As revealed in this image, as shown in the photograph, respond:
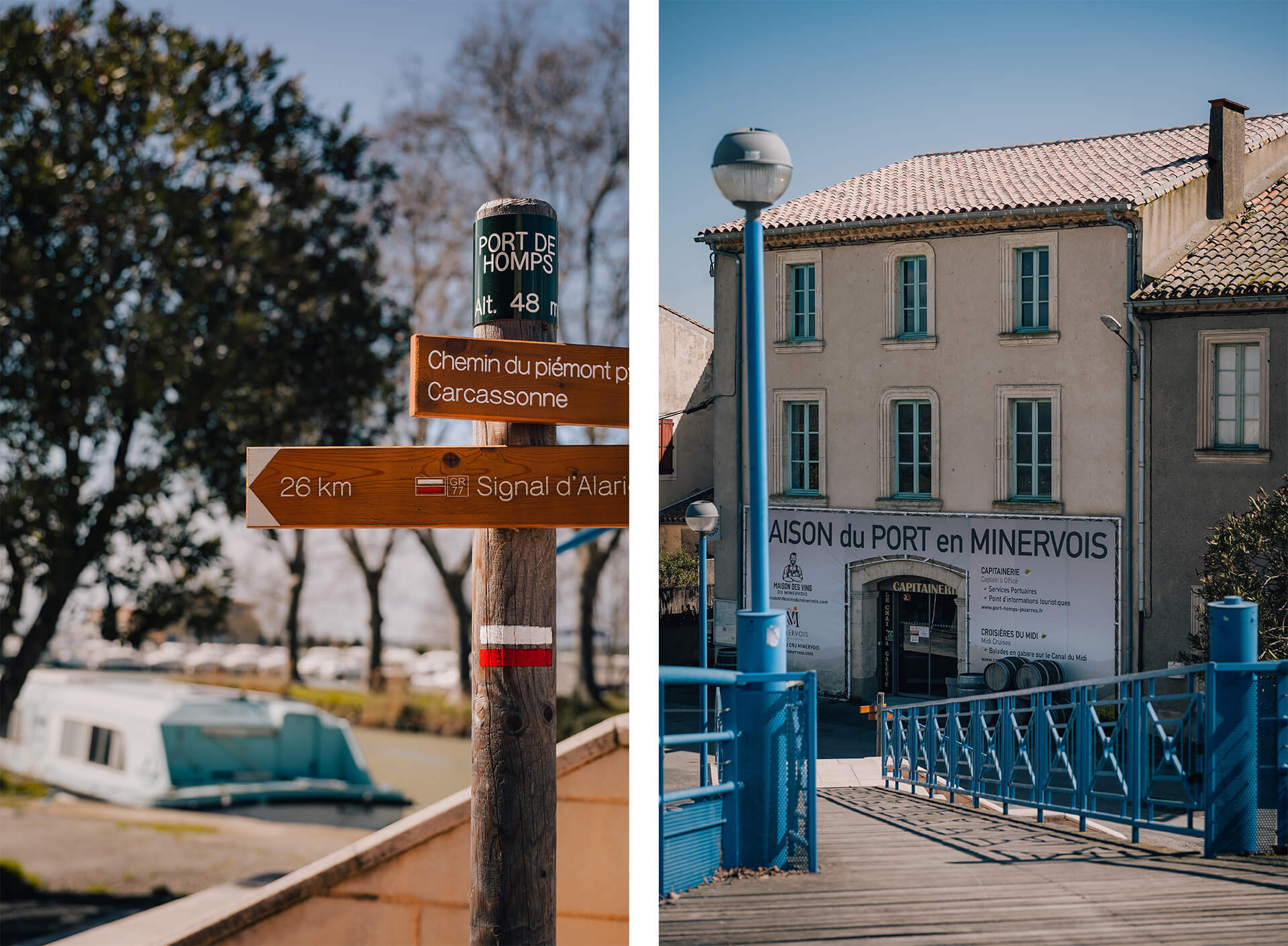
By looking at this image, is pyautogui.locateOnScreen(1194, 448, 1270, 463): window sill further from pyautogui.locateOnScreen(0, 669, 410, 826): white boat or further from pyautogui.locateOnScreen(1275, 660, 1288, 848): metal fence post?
pyautogui.locateOnScreen(0, 669, 410, 826): white boat

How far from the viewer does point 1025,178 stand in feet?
4.82

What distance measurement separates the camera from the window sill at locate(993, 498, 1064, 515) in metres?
1.39

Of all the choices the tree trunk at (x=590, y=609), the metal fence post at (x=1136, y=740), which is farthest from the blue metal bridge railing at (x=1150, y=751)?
the tree trunk at (x=590, y=609)

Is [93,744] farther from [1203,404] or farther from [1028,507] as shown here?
[1203,404]

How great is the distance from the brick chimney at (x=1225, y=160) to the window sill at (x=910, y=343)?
411 mm

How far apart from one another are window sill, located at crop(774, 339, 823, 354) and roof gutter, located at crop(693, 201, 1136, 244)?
0.56ft

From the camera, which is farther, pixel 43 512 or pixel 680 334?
pixel 43 512

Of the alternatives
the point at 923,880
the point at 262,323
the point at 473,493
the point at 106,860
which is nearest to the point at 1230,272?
the point at 923,880

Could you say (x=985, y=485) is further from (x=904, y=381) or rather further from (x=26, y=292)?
(x=26, y=292)

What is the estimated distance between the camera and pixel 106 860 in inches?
269

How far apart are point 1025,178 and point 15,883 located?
762cm

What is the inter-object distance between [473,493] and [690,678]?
0.49 m

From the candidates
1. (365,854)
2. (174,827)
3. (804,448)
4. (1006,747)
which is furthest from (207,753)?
(1006,747)

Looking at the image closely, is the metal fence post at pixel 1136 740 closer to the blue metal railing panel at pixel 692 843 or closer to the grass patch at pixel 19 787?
the blue metal railing panel at pixel 692 843
